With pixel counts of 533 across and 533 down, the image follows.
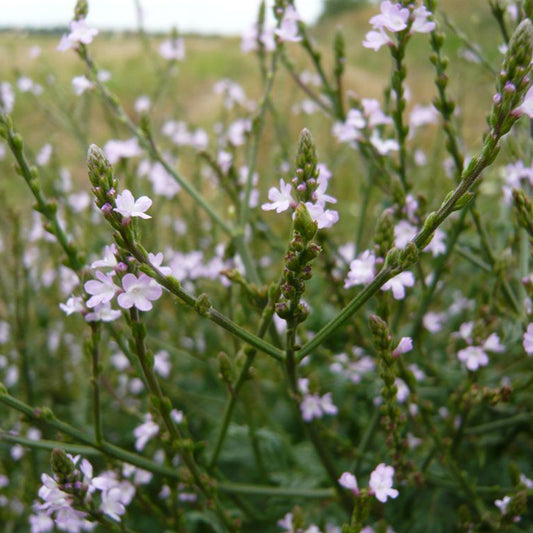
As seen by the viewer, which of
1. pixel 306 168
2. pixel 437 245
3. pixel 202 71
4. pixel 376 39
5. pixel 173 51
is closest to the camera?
pixel 306 168

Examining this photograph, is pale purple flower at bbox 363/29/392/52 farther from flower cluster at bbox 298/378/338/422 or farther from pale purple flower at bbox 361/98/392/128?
flower cluster at bbox 298/378/338/422

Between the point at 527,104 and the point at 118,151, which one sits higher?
the point at 118,151

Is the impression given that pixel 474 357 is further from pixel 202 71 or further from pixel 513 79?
pixel 202 71

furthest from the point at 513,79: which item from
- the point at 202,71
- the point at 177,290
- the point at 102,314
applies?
the point at 202,71

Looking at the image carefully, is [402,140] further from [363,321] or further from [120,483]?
[120,483]

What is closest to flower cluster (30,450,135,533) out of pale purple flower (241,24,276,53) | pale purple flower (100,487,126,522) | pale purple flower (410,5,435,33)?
pale purple flower (100,487,126,522)

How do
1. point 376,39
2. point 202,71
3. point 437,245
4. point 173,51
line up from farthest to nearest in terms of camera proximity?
1. point 202,71
2. point 173,51
3. point 437,245
4. point 376,39
